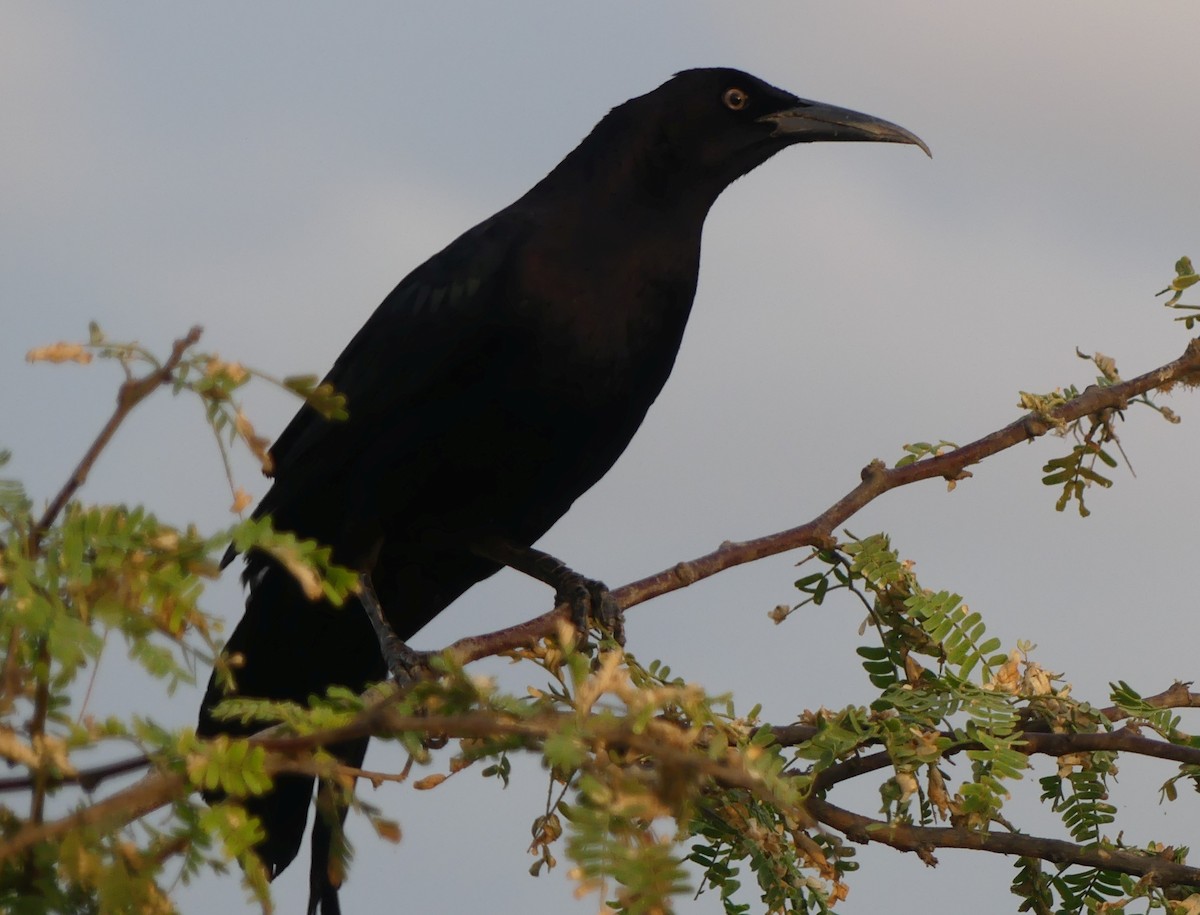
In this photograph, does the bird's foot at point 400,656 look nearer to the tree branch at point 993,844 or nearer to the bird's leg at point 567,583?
the bird's leg at point 567,583

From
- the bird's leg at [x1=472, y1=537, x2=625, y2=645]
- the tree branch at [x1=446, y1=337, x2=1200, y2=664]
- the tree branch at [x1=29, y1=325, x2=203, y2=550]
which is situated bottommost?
the tree branch at [x1=29, y1=325, x2=203, y2=550]

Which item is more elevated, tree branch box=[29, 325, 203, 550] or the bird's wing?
the bird's wing

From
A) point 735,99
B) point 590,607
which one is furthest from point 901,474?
point 735,99

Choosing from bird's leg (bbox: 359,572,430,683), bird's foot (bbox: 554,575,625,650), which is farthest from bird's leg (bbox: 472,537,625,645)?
bird's leg (bbox: 359,572,430,683)

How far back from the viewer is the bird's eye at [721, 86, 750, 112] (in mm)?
4641

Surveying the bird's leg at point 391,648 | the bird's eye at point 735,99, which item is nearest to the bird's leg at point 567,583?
the bird's leg at point 391,648

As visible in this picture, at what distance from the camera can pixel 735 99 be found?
4.66 metres

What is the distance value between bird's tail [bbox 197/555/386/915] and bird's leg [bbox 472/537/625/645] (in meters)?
0.46

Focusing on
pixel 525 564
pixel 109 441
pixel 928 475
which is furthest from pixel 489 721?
pixel 525 564

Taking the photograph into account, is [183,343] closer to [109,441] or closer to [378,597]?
[109,441]

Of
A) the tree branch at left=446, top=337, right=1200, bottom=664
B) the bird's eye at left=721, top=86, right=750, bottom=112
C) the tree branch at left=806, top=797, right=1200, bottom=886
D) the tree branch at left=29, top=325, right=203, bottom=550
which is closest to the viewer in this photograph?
the tree branch at left=29, top=325, right=203, bottom=550

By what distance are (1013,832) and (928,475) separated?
0.85 metres

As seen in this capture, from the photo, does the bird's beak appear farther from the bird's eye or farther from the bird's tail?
the bird's tail

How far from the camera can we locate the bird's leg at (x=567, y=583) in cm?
392
